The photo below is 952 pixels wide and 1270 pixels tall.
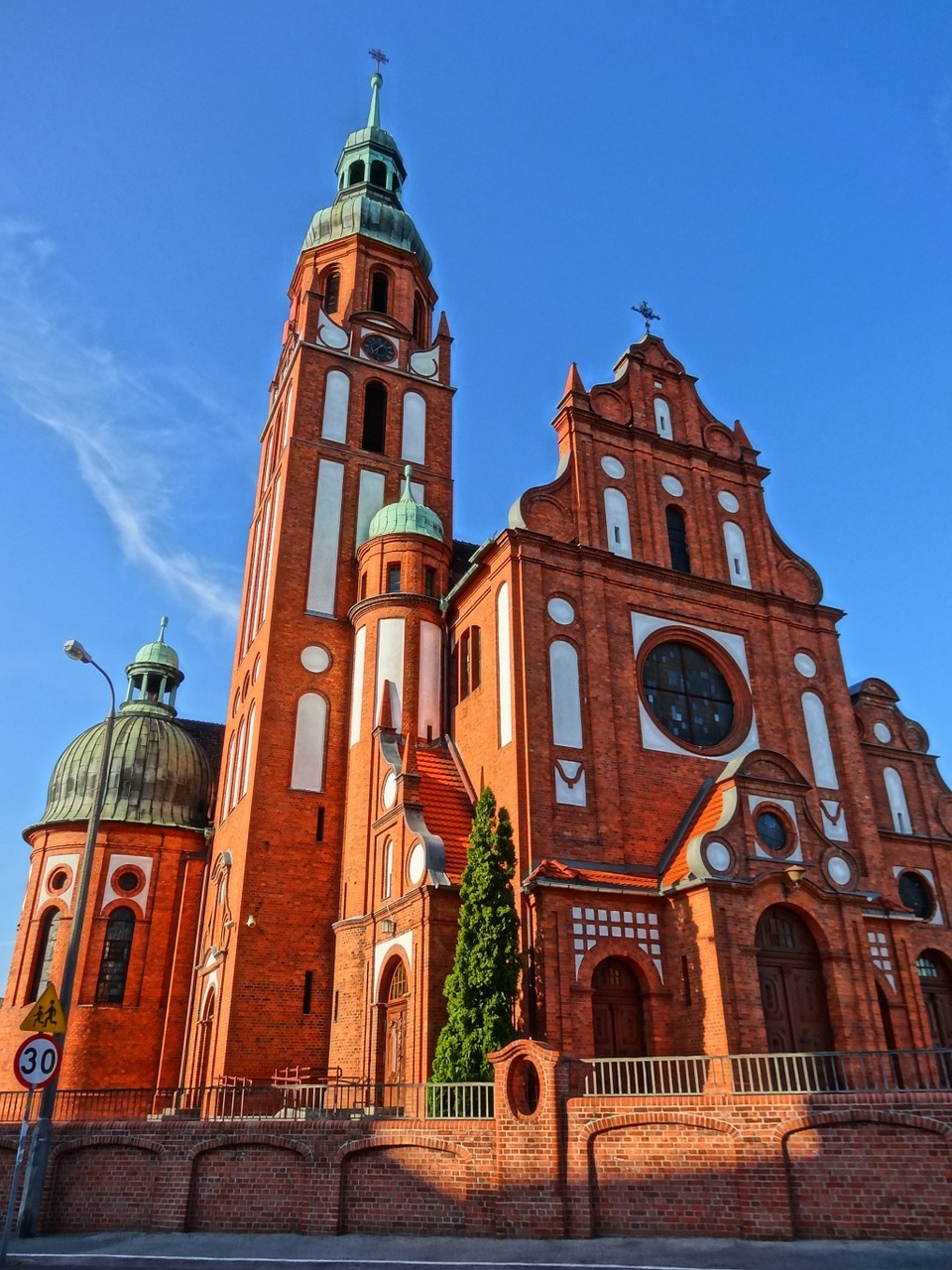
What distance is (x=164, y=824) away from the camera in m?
32.8

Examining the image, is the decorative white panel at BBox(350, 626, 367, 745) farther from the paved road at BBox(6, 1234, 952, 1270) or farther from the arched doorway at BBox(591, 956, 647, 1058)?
the paved road at BBox(6, 1234, 952, 1270)

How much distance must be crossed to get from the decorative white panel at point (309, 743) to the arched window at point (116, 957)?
28.2ft

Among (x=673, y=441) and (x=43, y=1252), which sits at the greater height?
(x=673, y=441)

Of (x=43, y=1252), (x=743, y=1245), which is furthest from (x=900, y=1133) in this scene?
(x=43, y=1252)

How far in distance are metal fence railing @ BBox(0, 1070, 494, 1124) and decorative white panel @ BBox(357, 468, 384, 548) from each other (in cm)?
1602

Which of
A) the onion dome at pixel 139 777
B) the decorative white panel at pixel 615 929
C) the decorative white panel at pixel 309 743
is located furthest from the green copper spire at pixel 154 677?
the decorative white panel at pixel 615 929

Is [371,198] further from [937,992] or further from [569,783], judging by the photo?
[937,992]

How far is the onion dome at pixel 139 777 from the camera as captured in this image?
3319 centimetres

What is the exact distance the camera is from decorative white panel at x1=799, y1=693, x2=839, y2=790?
1027 inches

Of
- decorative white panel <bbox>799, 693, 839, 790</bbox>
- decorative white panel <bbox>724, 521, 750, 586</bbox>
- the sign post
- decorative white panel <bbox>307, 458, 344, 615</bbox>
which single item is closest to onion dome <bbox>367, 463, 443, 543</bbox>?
decorative white panel <bbox>307, 458, 344, 615</bbox>

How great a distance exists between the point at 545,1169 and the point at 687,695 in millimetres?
13753

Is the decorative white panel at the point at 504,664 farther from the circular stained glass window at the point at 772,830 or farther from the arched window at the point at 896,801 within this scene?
the arched window at the point at 896,801

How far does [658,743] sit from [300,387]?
17348mm

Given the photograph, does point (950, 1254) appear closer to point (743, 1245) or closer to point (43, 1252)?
point (743, 1245)
